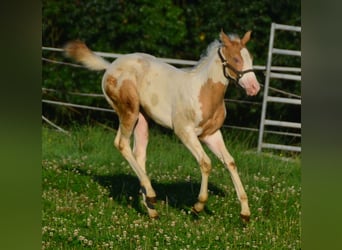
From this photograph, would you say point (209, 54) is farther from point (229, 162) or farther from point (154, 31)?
point (154, 31)

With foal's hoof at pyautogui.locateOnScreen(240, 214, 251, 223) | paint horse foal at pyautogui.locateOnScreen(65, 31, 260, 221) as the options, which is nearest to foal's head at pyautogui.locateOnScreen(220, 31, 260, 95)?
paint horse foal at pyautogui.locateOnScreen(65, 31, 260, 221)

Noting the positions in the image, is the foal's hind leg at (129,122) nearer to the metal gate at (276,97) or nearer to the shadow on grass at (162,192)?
the shadow on grass at (162,192)

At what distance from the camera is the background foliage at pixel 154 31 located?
605 cm

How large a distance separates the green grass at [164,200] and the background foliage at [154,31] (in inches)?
26.6

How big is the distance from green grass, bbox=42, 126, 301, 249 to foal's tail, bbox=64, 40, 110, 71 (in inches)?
28.0

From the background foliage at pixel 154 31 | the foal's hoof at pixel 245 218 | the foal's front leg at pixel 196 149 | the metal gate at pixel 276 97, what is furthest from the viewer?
the background foliage at pixel 154 31

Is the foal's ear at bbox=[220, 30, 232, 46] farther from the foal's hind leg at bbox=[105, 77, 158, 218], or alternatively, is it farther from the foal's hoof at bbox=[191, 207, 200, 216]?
the foal's hoof at bbox=[191, 207, 200, 216]

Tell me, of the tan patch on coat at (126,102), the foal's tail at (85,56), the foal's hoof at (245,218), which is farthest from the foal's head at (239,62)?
the foal's tail at (85,56)

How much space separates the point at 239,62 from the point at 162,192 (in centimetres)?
113

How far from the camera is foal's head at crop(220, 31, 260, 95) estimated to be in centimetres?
419

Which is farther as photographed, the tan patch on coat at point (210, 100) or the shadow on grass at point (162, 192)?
the shadow on grass at point (162, 192)

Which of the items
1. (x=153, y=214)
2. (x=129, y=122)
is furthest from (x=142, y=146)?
(x=153, y=214)
